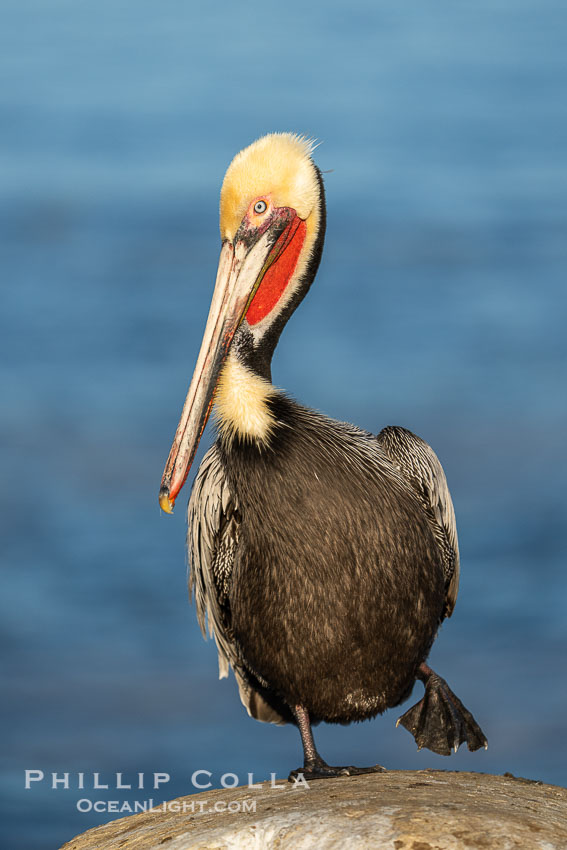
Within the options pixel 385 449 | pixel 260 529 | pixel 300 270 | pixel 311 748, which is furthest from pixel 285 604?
pixel 300 270

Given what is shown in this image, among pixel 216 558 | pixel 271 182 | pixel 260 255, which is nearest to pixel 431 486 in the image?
pixel 216 558

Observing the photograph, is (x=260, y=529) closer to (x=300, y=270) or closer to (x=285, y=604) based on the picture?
(x=285, y=604)

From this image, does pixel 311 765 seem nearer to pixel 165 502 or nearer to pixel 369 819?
pixel 369 819

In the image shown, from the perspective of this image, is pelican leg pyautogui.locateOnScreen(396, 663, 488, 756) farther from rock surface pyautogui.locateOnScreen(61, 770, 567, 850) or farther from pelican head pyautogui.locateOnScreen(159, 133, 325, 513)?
pelican head pyautogui.locateOnScreen(159, 133, 325, 513)

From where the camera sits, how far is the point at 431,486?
Answer: 7297mm

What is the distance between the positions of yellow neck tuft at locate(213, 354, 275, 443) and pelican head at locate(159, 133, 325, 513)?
0.42ft

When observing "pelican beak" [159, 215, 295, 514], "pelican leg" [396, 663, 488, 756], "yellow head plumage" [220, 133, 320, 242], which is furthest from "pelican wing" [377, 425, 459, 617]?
"yellow head plumage" [220, 133, 320, 242]

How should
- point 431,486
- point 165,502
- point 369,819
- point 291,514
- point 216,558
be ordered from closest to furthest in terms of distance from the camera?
point 369,819
point 291,514
point 165,502
point 216,558
point 431,486

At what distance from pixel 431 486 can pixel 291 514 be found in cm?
125

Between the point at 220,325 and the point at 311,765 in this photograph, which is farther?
the point at 220,325

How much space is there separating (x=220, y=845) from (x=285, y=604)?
1.52 m

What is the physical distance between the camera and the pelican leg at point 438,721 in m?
7.30

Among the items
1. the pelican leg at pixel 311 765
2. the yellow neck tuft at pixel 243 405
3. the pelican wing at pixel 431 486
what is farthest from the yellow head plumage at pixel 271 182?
the pelican leg at pixel 311 765

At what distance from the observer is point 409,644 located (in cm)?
668
